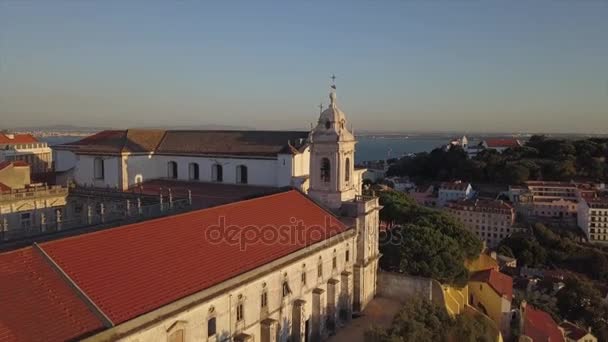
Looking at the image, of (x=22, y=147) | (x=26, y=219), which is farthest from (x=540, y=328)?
(x=22, y=147)

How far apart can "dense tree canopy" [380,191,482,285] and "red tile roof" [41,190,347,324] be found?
1072 centimetres

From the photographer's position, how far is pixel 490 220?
96.6m

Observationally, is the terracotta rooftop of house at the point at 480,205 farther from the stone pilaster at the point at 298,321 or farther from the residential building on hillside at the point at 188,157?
the stone pilaster at the point at 298,321

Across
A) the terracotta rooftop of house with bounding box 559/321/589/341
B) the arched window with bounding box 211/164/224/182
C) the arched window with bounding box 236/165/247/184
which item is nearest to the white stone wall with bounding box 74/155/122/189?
the arched window with bounding box 211/164/224/182

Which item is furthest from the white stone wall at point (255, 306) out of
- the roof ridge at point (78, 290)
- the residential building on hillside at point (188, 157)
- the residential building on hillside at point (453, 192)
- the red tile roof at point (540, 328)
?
the residential building on hillside at point (453, 192)

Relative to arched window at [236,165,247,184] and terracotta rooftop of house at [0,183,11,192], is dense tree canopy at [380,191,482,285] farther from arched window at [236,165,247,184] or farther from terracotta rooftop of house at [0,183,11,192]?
terracotta rooftop of house at [0,183,11,192]

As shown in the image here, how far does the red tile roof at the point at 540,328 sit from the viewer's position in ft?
114

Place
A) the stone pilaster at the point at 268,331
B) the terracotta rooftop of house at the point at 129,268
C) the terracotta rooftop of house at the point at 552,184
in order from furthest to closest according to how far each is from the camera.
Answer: the terracotta rooftop of house at the point at 552,184
the stone pilaster at the point at 268,331
the terracotta rooftop of house at the point at 129,268

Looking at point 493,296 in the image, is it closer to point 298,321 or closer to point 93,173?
point 298,321

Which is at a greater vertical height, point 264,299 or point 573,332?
point 264,299

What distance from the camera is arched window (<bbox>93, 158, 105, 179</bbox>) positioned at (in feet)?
143

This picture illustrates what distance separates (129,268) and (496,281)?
29.4 meters

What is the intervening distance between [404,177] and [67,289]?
13175 cm

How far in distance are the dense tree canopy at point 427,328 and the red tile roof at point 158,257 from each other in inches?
233
